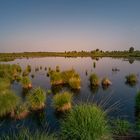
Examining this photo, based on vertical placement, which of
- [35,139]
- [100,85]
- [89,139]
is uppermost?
[35,139]

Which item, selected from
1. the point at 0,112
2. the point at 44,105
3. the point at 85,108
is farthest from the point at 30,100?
the point at 85,108

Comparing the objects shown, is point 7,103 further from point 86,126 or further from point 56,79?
point 56,79

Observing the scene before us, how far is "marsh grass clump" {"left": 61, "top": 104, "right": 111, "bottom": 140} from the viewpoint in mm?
7715

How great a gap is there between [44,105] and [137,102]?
7.70 meters

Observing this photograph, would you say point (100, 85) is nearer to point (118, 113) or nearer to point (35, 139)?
point (118, 113)

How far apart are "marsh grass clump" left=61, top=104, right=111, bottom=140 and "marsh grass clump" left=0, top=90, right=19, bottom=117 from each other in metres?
10.1

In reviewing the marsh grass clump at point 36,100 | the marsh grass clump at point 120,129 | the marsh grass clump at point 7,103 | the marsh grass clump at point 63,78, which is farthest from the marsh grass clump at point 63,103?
the marsh grass clump at point 63,78

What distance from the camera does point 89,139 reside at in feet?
24.9

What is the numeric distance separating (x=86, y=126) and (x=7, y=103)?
37.2 feet

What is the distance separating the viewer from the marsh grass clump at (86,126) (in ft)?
25.3

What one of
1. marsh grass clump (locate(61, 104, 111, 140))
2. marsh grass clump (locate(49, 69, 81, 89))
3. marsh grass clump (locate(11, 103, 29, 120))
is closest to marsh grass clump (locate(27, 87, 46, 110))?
marsh grass clump (locate(11, 103, 29, 120))

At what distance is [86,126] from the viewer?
771 cm

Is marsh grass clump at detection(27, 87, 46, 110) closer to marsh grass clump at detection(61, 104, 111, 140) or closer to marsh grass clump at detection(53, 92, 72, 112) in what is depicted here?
marsh grass clump at detection(53, 92, 72, 112)

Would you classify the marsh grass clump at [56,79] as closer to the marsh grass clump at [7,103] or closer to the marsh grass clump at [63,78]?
the marsh grass clump at [63,78]
